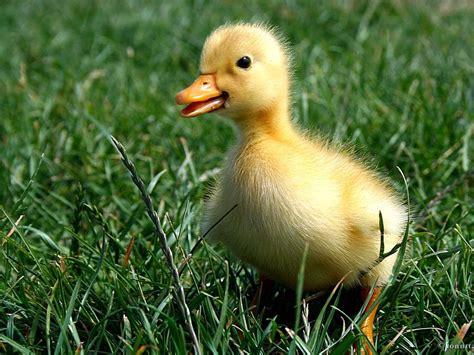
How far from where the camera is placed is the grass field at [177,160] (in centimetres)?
203

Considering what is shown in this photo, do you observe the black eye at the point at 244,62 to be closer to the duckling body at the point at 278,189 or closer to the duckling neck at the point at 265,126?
→ the duckling body at the point at 278,189

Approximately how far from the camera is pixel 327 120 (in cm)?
363

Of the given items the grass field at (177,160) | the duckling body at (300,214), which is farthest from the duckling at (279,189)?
the grass field at (177,160)

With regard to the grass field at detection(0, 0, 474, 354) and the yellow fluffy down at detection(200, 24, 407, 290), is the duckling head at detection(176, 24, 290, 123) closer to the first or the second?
the yellow fluffy down at detection(200, 24, 407, 290)

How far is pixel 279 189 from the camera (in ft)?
6.51

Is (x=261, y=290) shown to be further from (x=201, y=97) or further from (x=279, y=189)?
(x=201, y=97)

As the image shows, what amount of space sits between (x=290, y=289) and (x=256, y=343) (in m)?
0.46

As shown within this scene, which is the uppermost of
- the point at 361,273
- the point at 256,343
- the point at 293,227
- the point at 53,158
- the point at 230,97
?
the point at 230,97

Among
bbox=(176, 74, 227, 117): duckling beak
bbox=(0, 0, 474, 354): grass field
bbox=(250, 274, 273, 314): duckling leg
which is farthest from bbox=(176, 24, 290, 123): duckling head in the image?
bbox=(250, 274, 273, 314): duckling leg

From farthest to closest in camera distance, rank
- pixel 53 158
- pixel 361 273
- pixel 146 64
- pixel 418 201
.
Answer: pixel 146 64
pixel 53 158
pixel 418 201
pixel 361 273

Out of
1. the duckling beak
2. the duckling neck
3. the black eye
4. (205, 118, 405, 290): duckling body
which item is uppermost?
the black eye

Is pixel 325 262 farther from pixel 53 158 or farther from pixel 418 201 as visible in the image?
pixel 53 158

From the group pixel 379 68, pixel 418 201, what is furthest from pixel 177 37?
pixel 418 201

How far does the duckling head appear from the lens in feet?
6.97
